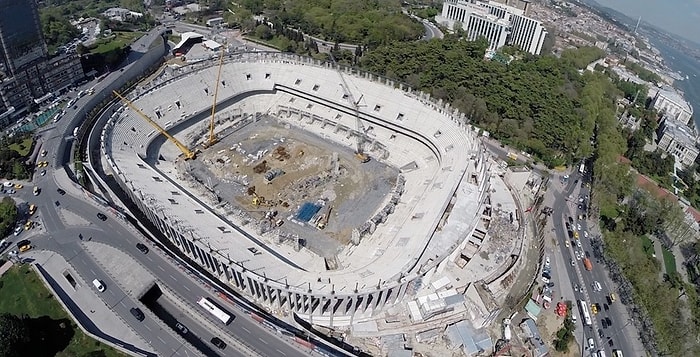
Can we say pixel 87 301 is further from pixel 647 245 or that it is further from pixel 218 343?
pixel 647 245

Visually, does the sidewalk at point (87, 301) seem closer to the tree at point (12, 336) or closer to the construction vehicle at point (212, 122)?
the tree at point (12, 336)

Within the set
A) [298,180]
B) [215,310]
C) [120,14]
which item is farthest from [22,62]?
[120,14]

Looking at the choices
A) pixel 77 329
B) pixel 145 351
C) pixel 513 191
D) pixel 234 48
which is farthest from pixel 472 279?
pixel 234 48

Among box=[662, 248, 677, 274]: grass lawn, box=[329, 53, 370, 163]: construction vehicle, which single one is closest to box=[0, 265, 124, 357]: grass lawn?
box=[329, 53, 370, 163]: construction vehicle

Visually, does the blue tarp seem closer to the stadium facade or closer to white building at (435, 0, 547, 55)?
the stadium facade

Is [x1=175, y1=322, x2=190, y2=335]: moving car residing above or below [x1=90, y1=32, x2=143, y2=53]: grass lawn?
below

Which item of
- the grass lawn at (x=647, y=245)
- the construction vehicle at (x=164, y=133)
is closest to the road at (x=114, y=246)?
the construction vehicle at (x=164, y=133)
